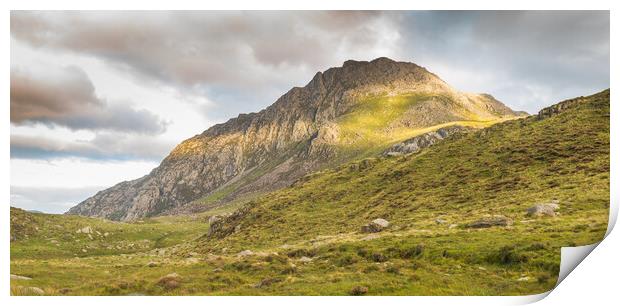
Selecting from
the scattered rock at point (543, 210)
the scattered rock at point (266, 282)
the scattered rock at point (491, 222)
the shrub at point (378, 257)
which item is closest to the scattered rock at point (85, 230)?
the scattered rock at point (266, 282)

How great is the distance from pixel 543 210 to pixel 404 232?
1492 centimetres

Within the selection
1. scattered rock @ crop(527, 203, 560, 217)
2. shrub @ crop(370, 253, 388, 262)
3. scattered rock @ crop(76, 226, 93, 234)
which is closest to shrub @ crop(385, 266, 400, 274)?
shrub @ crop(370, 253, 388, 262)

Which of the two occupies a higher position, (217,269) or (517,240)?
(517,240)

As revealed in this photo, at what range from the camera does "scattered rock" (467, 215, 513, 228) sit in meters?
43.1

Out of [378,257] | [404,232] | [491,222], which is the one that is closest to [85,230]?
[404,232]

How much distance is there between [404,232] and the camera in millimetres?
48438

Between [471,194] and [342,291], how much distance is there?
38.6m

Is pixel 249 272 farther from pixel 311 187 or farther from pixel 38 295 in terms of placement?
pixel 311 187

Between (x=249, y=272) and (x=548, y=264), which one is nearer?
(x=548, y=264)

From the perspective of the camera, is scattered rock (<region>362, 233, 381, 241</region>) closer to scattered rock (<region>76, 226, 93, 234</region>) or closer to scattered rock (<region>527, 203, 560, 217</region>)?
scattered rock (<region>527, 203, 560, 217</region>)

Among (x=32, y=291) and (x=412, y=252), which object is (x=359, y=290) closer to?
(x=412, y=252)

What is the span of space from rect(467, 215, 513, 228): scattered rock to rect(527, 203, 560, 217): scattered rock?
10.7ft
